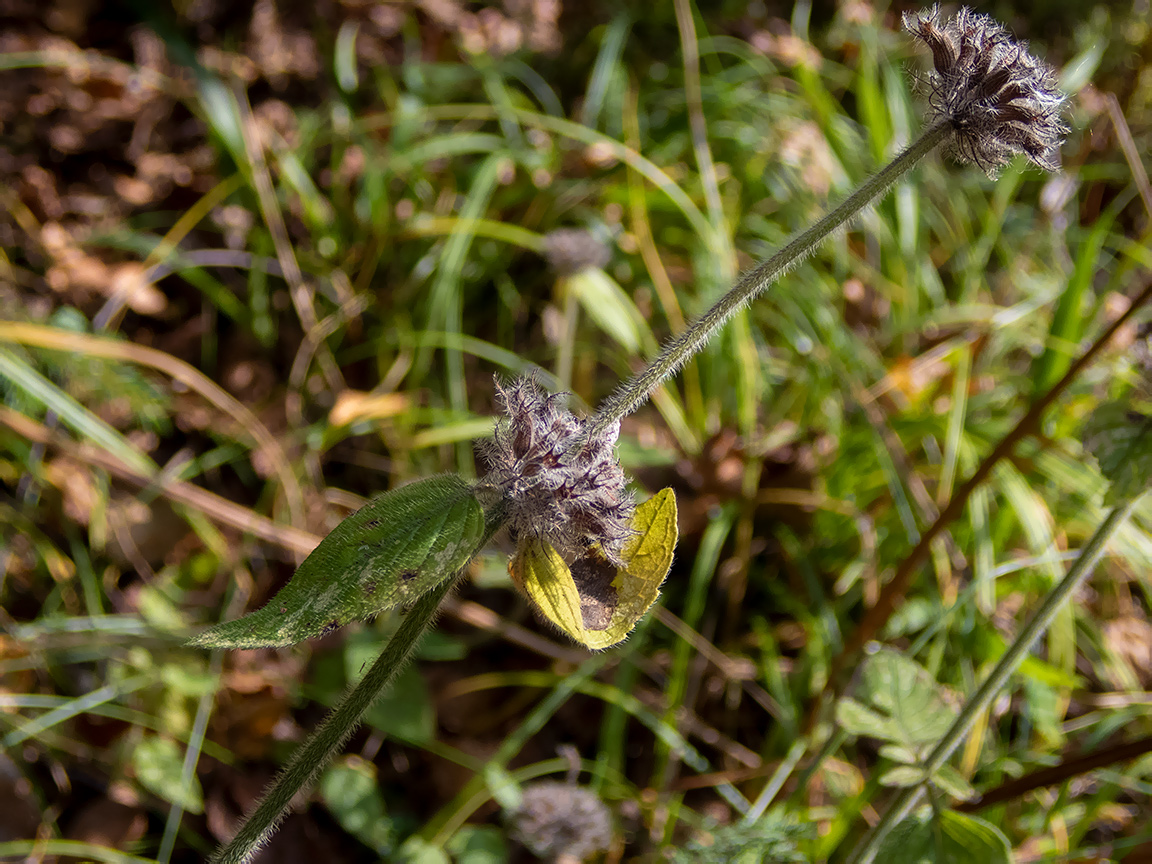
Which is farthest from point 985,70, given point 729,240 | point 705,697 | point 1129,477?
point 729,240

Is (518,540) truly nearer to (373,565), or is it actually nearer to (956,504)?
(373,565)

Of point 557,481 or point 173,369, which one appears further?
point 173,369

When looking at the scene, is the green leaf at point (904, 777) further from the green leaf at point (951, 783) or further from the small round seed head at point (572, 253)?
the small round seed head at point (572, 253)

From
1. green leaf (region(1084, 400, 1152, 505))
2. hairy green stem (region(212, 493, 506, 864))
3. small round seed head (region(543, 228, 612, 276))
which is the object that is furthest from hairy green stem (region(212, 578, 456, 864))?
small round seed head (region(543, 228, 612, 276))

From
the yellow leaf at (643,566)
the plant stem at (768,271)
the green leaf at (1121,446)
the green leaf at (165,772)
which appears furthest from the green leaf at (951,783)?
the green leaf at (165,772)

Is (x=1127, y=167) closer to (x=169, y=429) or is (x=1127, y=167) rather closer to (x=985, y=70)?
(x=985, y=70)

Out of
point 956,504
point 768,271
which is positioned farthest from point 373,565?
point 956,504
